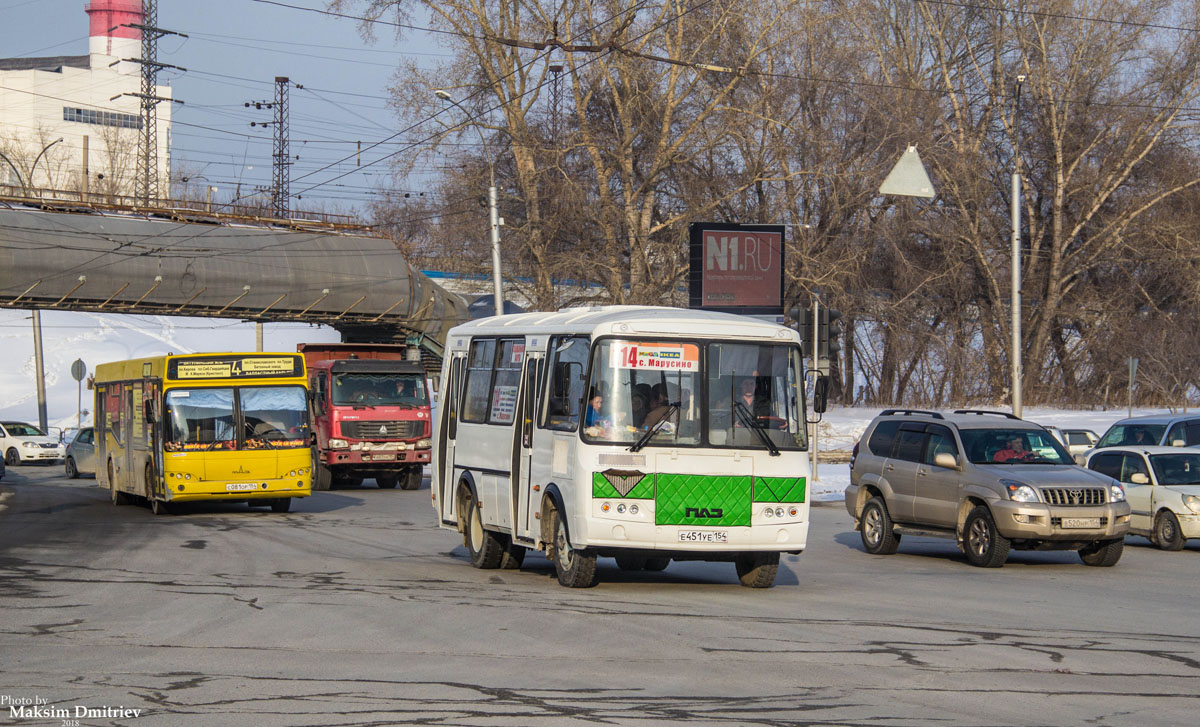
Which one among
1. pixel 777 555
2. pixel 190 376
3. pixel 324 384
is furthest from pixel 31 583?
pixel 324 384

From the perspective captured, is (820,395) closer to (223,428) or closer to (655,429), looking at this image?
(655,429)

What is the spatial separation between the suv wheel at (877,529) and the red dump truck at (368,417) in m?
14.9

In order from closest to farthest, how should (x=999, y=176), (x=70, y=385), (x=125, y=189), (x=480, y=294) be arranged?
(x=480, y=294), (x=999, y=176), (x=70, y=385), (x=125, y=189)

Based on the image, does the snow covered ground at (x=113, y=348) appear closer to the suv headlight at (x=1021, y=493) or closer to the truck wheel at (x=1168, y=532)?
the truck wheel at (x=1168, y=532)

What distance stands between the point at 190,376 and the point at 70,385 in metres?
50.6

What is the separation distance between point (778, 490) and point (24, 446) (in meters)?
41.4

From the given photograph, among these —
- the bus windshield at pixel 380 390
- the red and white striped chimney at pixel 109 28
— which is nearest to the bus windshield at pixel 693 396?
the bus windshield at pixel 380 390

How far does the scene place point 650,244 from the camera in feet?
155

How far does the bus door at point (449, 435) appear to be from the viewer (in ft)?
54.9

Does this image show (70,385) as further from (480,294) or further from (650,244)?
(650,244)

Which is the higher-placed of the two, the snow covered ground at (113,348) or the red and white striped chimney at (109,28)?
the red and white striped chimney at (109,28)

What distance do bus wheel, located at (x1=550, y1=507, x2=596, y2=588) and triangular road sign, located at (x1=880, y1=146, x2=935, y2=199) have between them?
12595 millimetres

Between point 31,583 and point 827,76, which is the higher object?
point 827,76

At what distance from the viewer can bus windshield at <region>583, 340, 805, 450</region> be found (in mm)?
13180
